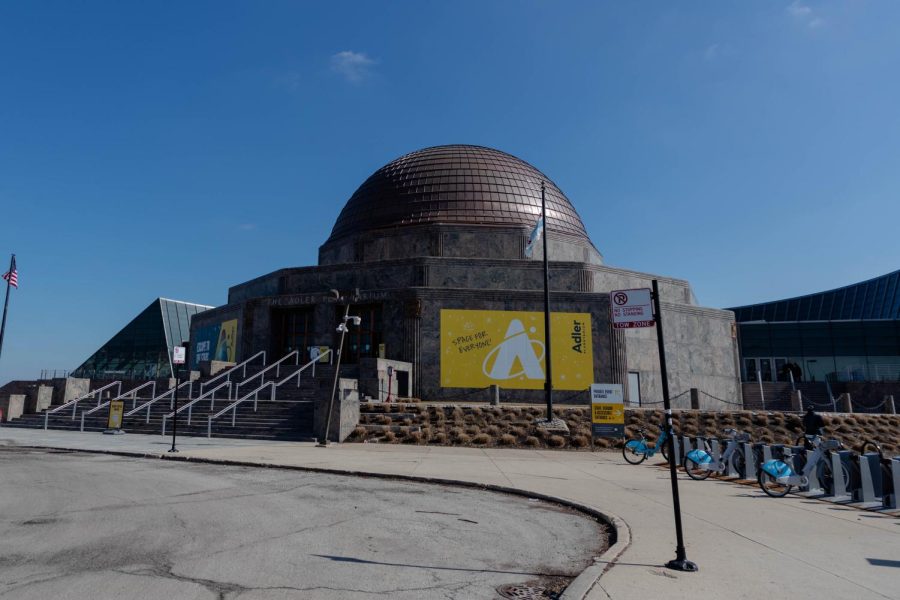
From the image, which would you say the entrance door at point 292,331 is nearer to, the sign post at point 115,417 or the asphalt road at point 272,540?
the sign post at point 115,417

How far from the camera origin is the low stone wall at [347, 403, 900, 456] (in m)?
15.3

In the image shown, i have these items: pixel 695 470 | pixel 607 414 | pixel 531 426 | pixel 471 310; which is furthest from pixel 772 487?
pixel 471 310

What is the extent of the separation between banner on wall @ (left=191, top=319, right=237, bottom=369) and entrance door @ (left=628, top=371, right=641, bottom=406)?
54.1ft

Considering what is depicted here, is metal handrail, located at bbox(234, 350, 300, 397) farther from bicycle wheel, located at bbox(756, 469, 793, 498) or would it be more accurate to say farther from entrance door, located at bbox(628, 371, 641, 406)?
bicycle wheel, located at bbox(756, 469, 793, 498)

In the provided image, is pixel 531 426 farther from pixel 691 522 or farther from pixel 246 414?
pixel 691 522

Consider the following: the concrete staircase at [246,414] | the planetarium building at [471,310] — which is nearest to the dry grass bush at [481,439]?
the concrete staircase at [246,414]

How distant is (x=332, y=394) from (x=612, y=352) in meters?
10.8

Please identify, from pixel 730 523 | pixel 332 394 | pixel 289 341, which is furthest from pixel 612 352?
pixel 730 523

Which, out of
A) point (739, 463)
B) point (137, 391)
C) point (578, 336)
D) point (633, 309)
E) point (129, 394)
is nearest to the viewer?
point (633, 309)

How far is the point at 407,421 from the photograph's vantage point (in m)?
16.1

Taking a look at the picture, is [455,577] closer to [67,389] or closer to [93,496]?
[93,496]

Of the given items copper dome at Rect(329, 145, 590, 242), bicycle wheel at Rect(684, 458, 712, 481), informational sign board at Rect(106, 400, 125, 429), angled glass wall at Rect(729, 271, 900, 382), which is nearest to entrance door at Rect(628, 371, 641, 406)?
copper dome at Rect(329, 145, 590, 242)

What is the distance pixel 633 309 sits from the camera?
520 cm

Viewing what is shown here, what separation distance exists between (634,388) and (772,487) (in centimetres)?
1282
